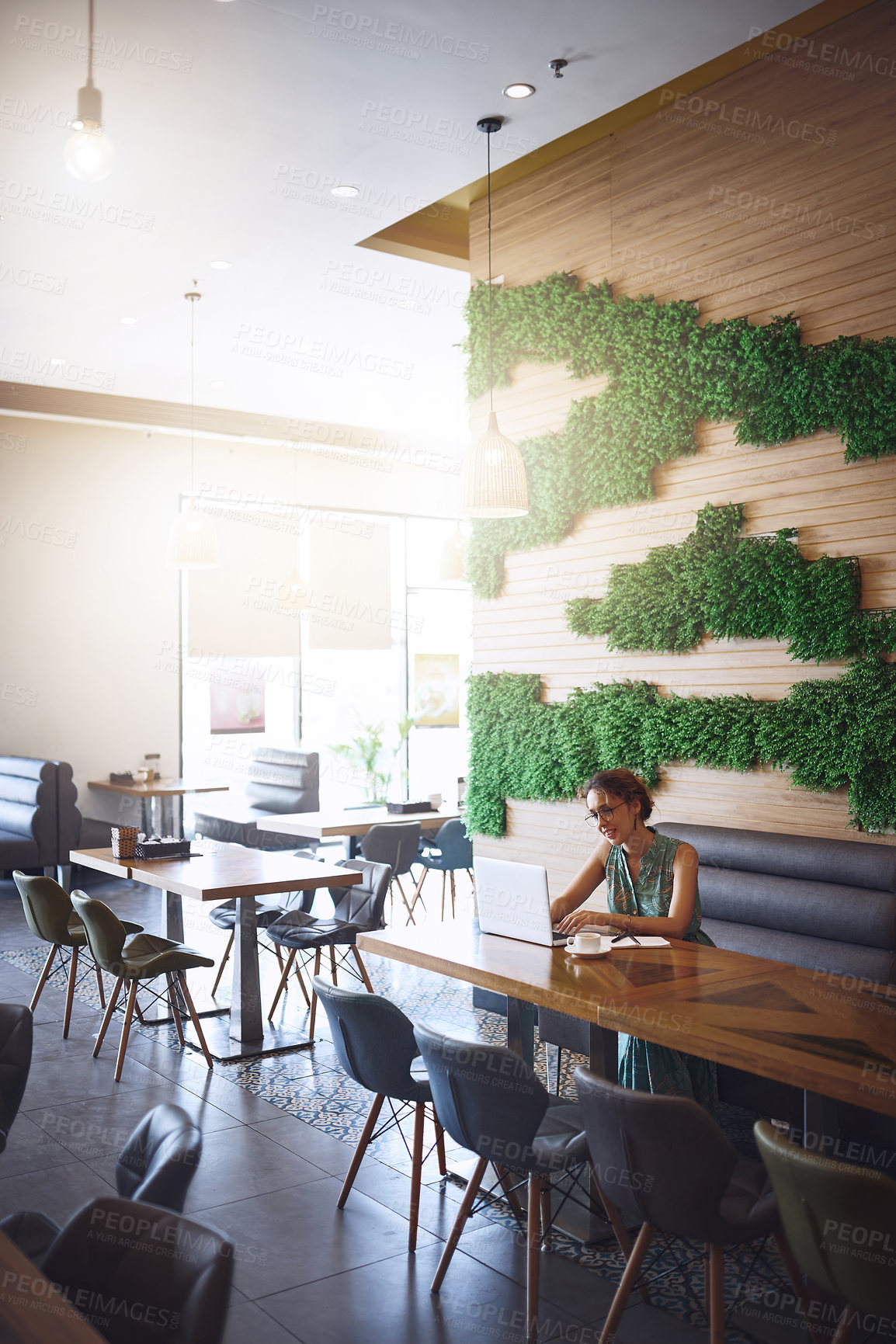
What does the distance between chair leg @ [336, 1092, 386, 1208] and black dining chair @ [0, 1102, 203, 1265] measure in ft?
4.08

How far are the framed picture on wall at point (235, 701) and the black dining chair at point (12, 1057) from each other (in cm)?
898

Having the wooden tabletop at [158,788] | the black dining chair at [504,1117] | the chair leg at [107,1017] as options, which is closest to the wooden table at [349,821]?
the wooden tabletop at [158,788]

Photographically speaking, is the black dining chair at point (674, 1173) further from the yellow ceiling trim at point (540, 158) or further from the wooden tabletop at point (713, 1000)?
the yellow ceiling trim at point (540, 158)

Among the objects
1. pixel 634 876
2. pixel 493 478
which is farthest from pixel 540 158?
pixel 634 876

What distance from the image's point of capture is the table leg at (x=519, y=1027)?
12.6 feet

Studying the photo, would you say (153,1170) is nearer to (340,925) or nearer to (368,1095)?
(368,1095)

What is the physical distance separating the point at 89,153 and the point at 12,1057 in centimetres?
301

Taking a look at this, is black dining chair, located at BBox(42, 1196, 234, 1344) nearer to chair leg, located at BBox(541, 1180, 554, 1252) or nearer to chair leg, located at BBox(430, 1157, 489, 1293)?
chair leg, located at BBox(430, 1157, 489, 1293)

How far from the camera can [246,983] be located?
567 cm

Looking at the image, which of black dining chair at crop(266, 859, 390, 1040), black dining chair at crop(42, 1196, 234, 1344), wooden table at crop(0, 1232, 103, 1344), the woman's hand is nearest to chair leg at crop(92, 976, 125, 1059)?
black dining chair at crop(266, 859, 390, 1040)

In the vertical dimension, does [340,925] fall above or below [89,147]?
below

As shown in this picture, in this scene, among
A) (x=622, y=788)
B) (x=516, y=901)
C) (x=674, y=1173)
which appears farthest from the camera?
(x=622, y=788)

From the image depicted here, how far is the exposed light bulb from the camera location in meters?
3.85

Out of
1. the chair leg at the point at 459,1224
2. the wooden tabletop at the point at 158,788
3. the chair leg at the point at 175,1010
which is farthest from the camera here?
the wooden tabletop at the point at 158,788
